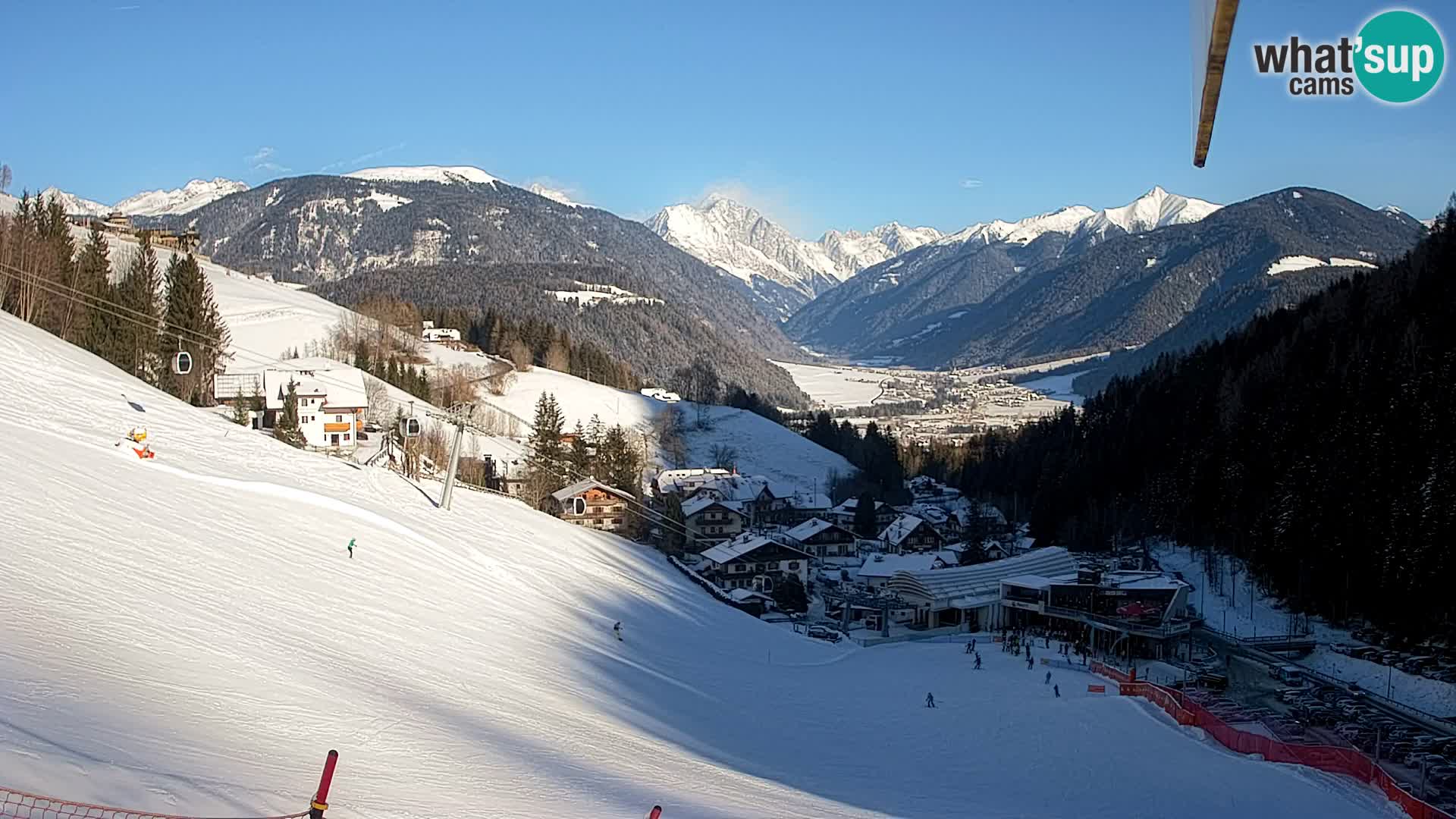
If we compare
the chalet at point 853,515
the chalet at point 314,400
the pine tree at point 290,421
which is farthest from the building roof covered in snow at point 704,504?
the pine tree at point 290,421

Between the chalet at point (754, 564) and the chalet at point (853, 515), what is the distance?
19.5 meters

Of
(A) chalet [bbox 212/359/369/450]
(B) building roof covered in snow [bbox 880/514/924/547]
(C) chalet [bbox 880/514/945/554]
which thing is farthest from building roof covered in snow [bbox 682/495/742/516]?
(A) chalet [bbox 212/359/369/450]

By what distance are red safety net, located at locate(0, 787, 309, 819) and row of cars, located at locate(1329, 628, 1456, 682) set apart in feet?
103

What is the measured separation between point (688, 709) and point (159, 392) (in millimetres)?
23153

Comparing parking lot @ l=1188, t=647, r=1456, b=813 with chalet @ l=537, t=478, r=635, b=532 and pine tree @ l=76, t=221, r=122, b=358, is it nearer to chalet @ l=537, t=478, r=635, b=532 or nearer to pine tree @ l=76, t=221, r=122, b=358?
chalet @ l=537, t=478, r=635, b=532

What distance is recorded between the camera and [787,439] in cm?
10169

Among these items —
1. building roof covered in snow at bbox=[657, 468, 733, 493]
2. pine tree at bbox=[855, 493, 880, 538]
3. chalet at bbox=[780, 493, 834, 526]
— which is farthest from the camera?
chalet at bbox=[780, 493, 834, 526]

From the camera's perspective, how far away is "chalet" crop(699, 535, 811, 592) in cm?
5106

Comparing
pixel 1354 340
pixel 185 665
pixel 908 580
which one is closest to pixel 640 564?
pixel 908 580

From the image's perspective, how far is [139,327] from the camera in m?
46.7

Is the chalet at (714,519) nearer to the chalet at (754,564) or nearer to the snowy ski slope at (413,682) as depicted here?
the chalet at (754,564)

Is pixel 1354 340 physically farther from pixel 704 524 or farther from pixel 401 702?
pixel 401 702

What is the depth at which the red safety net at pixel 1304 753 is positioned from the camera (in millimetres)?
17094

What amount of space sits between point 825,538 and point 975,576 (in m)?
17.7
